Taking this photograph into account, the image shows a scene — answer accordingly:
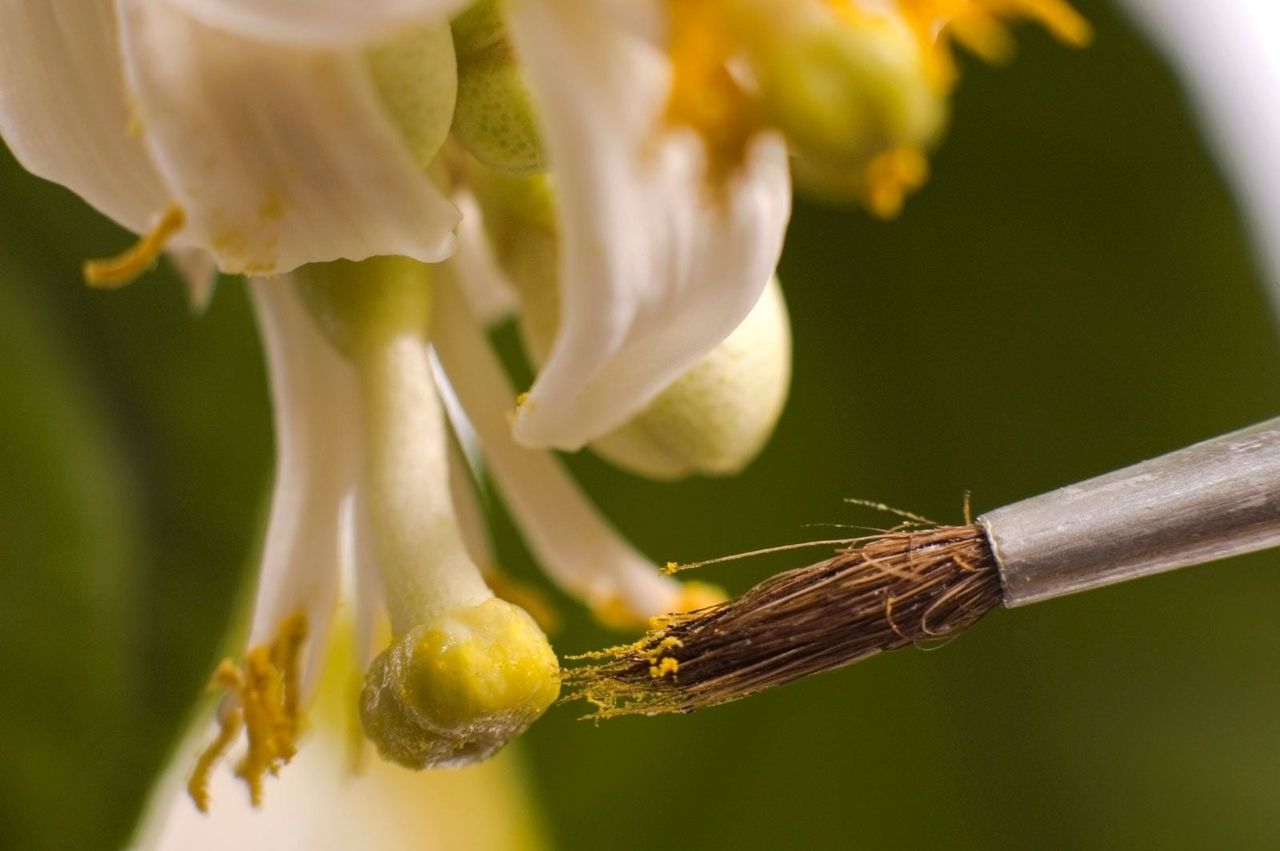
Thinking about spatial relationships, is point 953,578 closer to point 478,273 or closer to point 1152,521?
point 1152,521

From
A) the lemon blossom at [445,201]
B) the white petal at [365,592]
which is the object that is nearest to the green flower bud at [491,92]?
the lemon blossom at [445,201]

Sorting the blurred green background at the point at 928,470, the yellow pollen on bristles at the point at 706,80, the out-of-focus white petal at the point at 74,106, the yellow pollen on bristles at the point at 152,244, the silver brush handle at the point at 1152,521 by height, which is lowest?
the blurred green background at the point at 928,470

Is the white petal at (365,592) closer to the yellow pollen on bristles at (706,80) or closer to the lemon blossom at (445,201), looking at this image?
the lemon blossom at (445,201)

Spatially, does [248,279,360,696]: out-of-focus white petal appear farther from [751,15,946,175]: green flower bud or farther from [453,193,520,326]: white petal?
[751,15,946,175]: green flower bud

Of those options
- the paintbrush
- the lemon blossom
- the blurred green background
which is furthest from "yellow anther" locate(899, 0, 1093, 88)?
the blurred green background

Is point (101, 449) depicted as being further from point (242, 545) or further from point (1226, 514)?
point (1226, 514)

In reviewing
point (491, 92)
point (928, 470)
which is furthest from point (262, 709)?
point (928, 470)

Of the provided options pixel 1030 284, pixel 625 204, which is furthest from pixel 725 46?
pixel 1030 284
